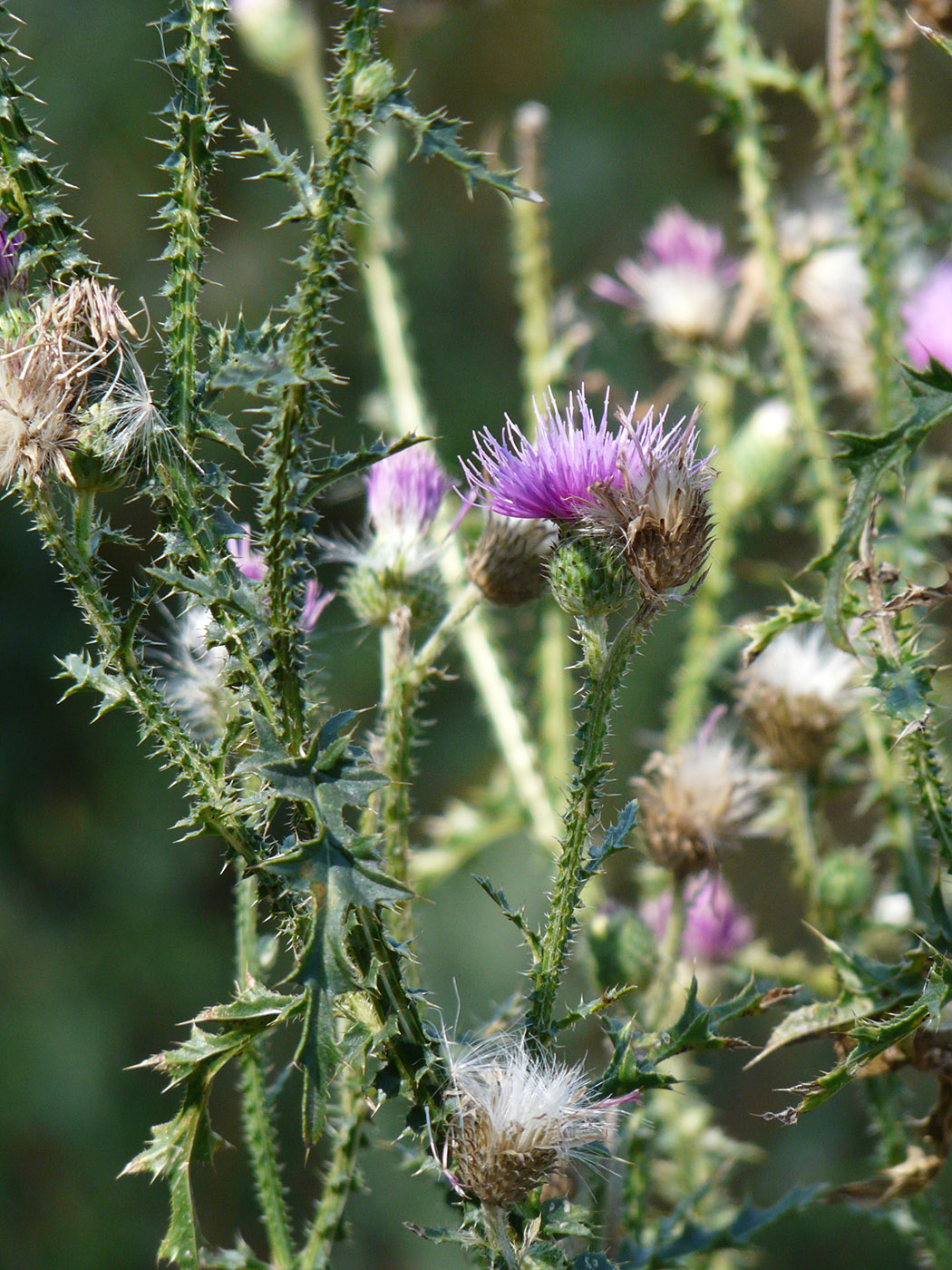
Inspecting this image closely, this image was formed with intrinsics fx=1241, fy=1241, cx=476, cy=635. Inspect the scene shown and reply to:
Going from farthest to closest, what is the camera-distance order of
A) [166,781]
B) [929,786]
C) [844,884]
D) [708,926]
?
1. [166,781]
2. [708,926]
3. [844,884]
4. [929,786]

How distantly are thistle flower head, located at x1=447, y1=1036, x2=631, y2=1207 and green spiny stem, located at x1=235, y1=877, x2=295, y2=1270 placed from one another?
0.49 feet

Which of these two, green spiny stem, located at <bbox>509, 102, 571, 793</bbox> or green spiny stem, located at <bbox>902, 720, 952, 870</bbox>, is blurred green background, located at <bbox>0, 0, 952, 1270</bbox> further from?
green spiny stem, located at <bbox>902, 720, 952, 870</bbox>

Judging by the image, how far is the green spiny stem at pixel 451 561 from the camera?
94 cm

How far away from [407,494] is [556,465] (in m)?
0.23

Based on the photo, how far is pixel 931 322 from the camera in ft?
3.23

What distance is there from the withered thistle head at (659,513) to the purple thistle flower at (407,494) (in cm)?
23

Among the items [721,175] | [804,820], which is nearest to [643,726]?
[721,175]

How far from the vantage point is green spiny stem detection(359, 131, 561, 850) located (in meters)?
0.94

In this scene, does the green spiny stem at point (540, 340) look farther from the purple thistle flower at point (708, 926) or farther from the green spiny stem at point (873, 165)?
the green spiny stem at point (873, 165)

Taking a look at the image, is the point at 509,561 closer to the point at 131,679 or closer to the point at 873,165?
the point at 131,679

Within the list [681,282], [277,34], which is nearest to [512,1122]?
[681,282]

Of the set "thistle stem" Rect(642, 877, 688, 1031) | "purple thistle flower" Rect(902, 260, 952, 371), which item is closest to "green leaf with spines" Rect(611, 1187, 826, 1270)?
"thistle stem" Rect(642, 877, 688, 1031)

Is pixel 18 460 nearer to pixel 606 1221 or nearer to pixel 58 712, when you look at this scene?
pixel 606 1221

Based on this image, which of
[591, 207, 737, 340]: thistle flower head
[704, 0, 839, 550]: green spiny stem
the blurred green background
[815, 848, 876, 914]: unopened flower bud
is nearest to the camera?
[815, 848, 876, 914]: unopened flower bud
